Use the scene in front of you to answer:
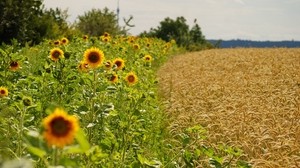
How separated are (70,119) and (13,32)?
19.6m

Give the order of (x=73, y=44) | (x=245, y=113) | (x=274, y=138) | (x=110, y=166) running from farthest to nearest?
(x=73, y=44)
(x=245, y=113)
(x=274, y=138)
(x=110, y=166)

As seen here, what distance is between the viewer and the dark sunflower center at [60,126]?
177 cm

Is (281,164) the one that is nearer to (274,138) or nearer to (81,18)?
(274,138)

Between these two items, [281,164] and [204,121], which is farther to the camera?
[204,121]

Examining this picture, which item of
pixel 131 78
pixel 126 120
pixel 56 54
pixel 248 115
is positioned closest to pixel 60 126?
pixel 126 120

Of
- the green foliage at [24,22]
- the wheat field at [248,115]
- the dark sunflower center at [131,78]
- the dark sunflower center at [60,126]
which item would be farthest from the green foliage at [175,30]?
the dark sunflower center at [60,126]

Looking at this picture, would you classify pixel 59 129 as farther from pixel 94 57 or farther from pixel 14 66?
pixel 14 66

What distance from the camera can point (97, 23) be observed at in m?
37.6

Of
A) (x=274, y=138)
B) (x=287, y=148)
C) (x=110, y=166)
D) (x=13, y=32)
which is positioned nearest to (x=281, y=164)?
(x=287, y=148)

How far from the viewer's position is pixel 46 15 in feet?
78.4

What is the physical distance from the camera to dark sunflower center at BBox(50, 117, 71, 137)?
1.77 metres

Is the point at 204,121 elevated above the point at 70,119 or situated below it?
below

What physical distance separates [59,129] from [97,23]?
36.2 meters

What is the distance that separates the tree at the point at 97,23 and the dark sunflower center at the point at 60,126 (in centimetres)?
3510
